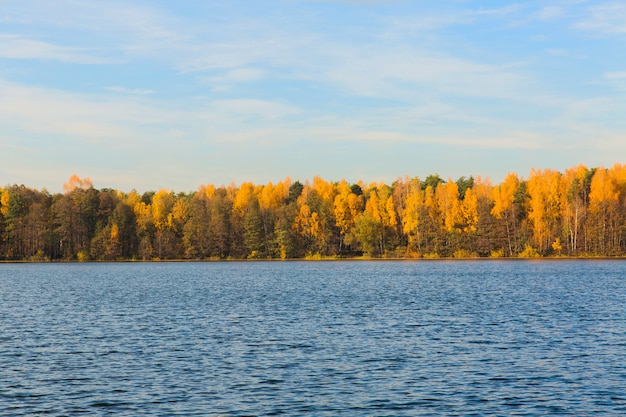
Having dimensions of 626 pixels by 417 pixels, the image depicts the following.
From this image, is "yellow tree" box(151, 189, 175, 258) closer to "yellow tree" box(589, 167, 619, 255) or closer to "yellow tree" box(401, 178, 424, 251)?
"yellow tree" box(401, 178, 424, 251)

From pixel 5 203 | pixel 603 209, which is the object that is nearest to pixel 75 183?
pixel 5 203

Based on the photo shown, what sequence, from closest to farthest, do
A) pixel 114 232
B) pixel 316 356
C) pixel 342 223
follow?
pixel 316 356 < pixel 114 232 < pixel 342 223

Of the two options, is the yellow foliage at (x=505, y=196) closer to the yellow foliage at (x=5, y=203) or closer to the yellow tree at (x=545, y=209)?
the yellow tree at (x=545, y=209)

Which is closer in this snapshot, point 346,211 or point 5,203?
point 5,203

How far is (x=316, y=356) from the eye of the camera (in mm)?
36344

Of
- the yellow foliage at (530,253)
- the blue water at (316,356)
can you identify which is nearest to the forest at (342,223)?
the yellow foliage at (530,253)

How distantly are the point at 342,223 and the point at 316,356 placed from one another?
154m

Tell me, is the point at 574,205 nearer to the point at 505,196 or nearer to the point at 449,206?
the point at 505,196

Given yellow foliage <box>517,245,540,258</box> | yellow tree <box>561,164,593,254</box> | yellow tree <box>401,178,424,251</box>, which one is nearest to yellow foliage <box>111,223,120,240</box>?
yellow tree <box>401,178,424,251</box>

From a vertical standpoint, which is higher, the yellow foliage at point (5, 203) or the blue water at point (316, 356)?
the yellow foliage at point (5, 203)

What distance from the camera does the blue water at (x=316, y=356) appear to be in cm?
2697

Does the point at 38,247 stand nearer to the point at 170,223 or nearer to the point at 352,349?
the point at 170,223

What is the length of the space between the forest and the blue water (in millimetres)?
107144

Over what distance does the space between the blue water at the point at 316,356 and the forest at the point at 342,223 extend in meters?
107
